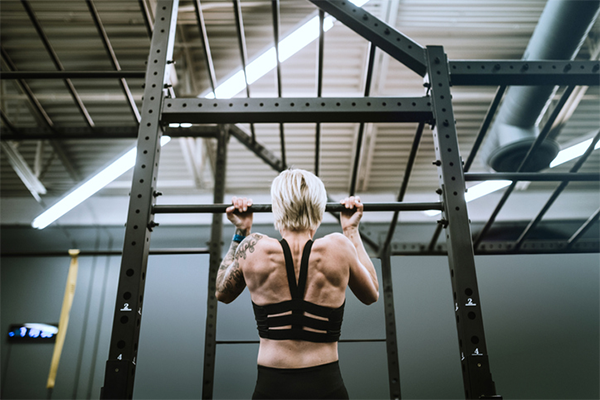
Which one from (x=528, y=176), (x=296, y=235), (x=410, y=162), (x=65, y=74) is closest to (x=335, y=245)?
(x=296, y=235)

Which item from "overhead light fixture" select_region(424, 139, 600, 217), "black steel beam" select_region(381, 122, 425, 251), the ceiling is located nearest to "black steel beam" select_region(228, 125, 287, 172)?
the ceiling

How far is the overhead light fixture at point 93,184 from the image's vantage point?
442cm

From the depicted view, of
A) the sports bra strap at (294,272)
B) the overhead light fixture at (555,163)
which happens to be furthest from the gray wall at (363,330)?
the sports bra strap at (294,272)

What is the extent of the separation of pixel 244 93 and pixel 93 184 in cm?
213

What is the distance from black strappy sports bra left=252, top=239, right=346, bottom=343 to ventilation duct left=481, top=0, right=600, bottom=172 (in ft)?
8.74

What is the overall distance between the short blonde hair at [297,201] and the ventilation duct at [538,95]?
2.44m

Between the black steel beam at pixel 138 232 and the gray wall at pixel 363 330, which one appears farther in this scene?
the gray wall at pixel 363 330

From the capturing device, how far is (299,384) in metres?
1.29

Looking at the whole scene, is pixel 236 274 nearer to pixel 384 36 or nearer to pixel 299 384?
pixel 299 384

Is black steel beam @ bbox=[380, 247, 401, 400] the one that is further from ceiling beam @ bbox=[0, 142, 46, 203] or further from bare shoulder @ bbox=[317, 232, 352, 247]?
ceiling beam @ bbox=[0, 142, 46, 203]

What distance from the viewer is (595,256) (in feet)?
18.3

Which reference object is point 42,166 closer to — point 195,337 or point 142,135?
point 195,337

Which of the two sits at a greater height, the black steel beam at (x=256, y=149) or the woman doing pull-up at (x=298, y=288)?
the black steel beam at (x=256, y=149)

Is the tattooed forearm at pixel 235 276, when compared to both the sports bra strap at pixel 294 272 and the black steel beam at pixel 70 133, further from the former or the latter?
the black steel beam at pixel 70 133
